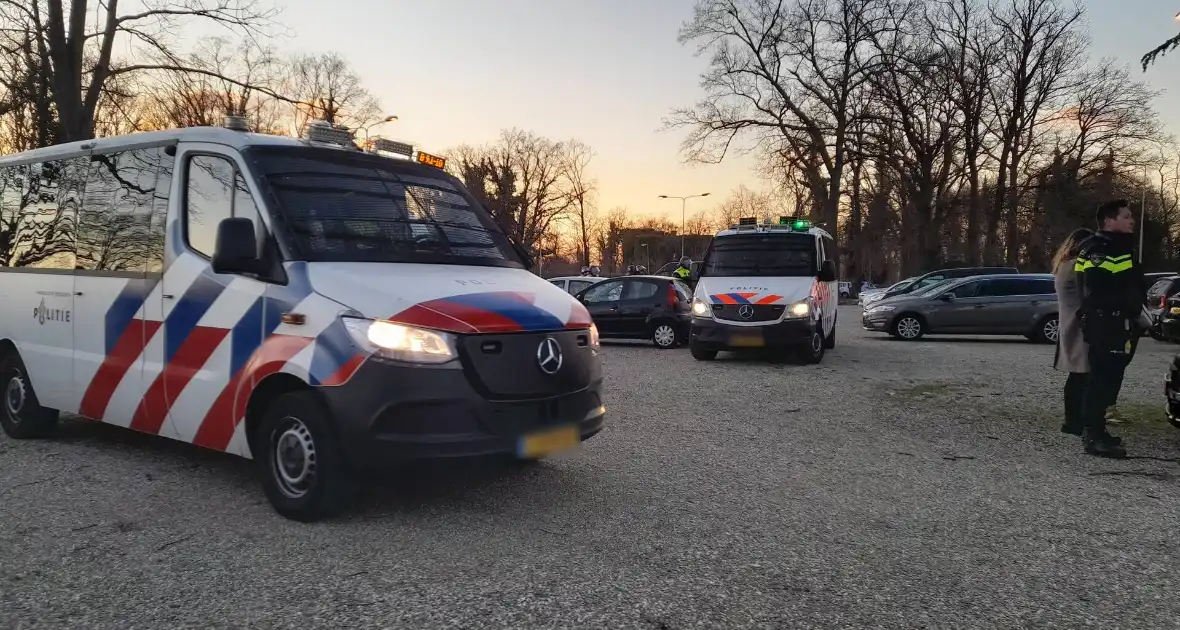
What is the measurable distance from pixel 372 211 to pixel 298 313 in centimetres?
100

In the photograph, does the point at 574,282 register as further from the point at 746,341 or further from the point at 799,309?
the point at 799,309

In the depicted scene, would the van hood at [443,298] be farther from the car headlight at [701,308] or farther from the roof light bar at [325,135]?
the car headlight at [701,308]

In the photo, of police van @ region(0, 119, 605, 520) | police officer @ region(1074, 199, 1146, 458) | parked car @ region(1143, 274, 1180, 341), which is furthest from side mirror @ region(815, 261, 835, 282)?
police van @ region(0, 119, 605, 520)

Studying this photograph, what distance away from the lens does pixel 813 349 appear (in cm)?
Answer: 1263

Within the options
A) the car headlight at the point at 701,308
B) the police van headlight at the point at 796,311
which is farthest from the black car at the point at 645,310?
the police van headlight at the point at 796,311

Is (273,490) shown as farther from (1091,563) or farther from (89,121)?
(89,121)

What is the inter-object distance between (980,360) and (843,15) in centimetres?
2467

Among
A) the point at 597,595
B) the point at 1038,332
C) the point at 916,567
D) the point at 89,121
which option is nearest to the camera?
the point at 597,595

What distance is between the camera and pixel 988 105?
36.1 meters

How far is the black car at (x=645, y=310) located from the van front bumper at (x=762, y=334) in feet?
9.90

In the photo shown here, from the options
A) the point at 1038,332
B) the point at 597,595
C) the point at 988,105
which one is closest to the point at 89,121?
the point at 597,595

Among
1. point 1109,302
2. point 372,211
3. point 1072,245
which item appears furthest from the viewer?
point 1072,245

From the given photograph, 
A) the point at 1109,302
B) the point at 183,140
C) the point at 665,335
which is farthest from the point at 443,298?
the point at 665,335

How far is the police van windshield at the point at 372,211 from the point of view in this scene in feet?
15.5
